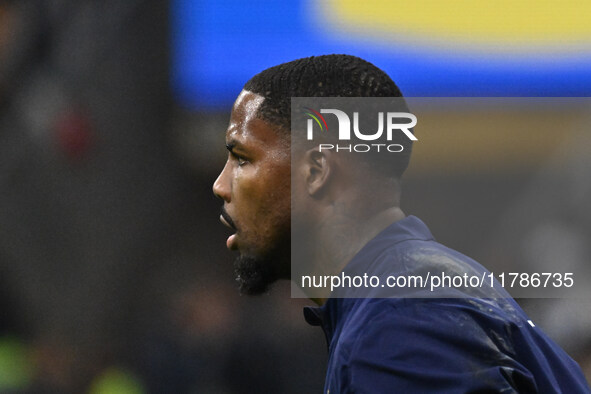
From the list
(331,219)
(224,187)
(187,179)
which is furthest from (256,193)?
(187,179)

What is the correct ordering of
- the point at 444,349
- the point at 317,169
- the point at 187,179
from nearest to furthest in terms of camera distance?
the point at 444,349
the point at 317,169
the point at 187,179

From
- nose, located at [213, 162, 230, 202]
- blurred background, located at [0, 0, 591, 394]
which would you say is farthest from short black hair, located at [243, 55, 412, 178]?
blurred background, located at [0, 0, 591, 394]

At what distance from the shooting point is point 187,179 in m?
6.78

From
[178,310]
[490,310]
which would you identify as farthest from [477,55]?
[490,310]

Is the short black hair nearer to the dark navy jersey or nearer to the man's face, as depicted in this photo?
the man's face

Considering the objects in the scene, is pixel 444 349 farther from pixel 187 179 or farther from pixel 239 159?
pixel 187 179

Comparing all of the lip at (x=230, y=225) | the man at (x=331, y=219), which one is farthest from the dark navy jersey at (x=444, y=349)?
the lip at (x=230, y=225)

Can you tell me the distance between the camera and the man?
182cm

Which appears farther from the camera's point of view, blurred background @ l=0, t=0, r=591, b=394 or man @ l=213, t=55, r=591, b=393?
blurred background @ l=0, t=0, r=591, b=394

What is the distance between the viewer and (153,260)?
6723 mm

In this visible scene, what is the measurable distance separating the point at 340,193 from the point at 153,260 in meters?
4.80

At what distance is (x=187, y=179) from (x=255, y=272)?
4572 millimetres

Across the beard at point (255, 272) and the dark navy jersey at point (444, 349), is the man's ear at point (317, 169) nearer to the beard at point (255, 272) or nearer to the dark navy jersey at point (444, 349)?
the beard at point (255, 272)

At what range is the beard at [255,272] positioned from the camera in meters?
2.29
